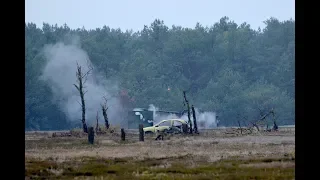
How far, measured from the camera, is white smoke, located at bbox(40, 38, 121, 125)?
25484mm

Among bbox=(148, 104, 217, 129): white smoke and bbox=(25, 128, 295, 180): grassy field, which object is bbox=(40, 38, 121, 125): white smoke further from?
bbox=(25, 128, 295, 180): grassy field

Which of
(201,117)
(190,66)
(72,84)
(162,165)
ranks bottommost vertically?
(162,165)

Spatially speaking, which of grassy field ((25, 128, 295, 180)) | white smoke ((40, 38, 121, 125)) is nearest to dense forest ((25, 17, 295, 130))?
white smoke ((40, 38, 121, 125))

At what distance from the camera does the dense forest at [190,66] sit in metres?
25.4

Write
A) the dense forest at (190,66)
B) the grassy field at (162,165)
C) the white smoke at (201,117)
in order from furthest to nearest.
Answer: the dense forest at (190,66)
the white smoke at (201,117)
the grassy field at (162,165)

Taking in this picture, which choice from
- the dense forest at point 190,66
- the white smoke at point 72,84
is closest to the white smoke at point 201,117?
the dense forest at point 190,66

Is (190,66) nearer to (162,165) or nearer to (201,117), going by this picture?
(201,117)

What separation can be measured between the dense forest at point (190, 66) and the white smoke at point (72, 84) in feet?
1.18

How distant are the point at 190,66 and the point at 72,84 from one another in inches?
239

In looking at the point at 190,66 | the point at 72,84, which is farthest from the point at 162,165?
the point at 190,66

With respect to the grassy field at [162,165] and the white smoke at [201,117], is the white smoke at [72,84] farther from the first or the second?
the grassy field at [162,165]

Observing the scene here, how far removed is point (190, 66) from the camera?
29.3m
